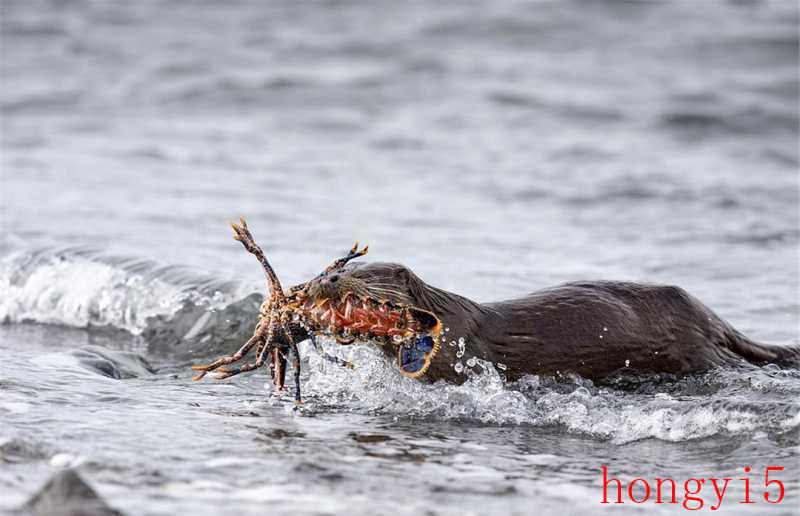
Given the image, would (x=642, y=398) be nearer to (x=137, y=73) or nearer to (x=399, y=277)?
(x=399, y=277)

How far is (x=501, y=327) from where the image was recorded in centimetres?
504

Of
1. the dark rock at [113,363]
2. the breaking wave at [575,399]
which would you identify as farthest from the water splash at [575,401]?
the dark rock at [113,363]

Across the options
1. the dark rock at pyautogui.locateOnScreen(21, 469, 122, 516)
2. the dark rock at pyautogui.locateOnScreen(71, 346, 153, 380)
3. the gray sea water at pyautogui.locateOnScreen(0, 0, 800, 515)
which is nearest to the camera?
the dark rock at pyautogui.locateOnScreen(21, 469, 122, 516)

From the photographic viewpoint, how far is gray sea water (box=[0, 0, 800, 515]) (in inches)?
166

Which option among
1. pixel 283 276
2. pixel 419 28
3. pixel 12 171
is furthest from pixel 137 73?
pixel 283 276

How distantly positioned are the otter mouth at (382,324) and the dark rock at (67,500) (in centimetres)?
130

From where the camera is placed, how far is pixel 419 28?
66.8ft

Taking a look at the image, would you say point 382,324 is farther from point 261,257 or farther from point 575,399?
point 575,399

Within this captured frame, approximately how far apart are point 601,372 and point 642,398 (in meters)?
0.22

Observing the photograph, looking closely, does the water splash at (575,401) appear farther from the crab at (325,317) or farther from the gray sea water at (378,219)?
the crab at (325,317)

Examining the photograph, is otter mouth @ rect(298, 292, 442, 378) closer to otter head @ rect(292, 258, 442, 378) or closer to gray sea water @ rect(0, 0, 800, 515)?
otter head @ rect(292, 258, 442, 378)

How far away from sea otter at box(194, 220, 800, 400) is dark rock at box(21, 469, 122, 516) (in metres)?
1.09

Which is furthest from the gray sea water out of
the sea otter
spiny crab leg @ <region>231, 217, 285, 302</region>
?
spiny crab leg @ <region>231, 217, 285, 302</region>

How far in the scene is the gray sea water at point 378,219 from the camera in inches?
166
